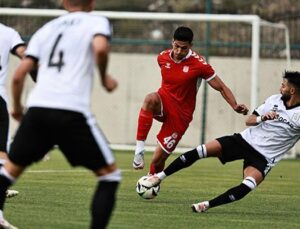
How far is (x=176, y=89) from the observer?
12.5 meters

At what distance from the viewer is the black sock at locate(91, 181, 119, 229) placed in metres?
7.43

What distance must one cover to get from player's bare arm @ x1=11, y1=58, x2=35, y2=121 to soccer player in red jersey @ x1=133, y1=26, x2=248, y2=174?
4616mm

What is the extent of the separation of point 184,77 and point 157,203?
1666 millimetres

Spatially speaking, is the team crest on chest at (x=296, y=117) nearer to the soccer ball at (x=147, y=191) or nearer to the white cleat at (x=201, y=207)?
the white cleat at (x=201, y=207)

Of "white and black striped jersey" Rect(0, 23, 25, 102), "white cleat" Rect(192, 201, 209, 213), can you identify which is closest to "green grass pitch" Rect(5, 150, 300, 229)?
"white cleat" Rect(192, 201, 209, 213)

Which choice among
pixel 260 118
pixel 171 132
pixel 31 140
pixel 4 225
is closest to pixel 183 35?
pixel 171 132

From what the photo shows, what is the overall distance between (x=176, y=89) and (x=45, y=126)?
5108 mm

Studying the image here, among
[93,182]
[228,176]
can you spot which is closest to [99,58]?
[93,182]

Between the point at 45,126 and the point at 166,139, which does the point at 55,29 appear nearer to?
the point at 45,126

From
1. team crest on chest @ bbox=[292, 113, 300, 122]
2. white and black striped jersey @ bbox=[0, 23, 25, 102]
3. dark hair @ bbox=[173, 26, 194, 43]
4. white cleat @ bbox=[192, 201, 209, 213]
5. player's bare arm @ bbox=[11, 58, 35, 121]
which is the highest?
player's bare arm @ bbox=[11, 58, 35, 121]

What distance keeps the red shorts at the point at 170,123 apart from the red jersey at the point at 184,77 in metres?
0.05

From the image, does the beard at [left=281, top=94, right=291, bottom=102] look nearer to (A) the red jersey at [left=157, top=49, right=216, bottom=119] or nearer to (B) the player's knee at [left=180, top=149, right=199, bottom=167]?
(B) the player's knee at [left=180, top=149, right=199, bottom=167]

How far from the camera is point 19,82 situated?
25.0ft

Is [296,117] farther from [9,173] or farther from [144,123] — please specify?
[9,173]
